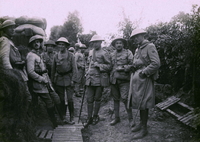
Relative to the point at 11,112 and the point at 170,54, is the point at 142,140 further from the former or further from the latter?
the point at 170,54

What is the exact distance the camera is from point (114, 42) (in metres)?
5.20

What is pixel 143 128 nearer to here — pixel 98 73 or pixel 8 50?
pixel 98 73

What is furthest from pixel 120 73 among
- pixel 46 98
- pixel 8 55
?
pixel 8 55

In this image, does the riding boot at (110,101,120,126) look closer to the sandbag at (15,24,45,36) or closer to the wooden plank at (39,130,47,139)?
the wooden plank at (39,130,47,139)

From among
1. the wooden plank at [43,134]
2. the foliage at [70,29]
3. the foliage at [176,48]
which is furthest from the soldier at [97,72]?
the foliage at [70,29]

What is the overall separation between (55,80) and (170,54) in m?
3.83

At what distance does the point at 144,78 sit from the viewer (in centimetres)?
402

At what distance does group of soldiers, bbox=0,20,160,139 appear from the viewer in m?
3.87

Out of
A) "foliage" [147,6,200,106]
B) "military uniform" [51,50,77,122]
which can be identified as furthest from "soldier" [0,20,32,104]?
"foliage" [147,6,200,106]

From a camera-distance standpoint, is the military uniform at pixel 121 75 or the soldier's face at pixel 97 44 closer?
the military uniform at pixel 121 75

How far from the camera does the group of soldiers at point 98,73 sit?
387 centimetres

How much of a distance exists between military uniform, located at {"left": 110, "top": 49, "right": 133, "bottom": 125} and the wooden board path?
3.25 feet

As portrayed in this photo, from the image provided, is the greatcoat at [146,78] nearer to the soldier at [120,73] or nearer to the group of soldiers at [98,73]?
the group of soldiers at [98,73]

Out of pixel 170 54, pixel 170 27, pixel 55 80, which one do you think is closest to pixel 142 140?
pixel 55 80
